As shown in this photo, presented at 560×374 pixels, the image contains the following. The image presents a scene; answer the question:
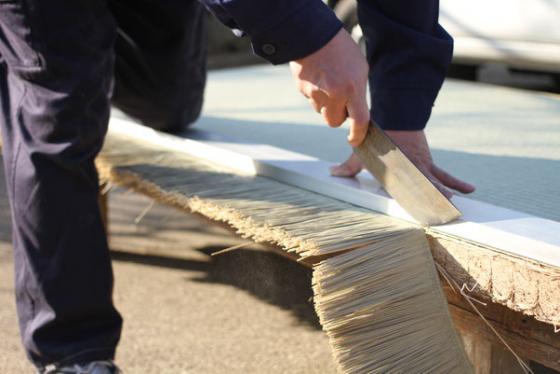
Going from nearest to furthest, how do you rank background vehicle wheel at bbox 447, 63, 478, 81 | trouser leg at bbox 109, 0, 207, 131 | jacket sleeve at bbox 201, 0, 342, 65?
1. jacket sleeve at bbox 201, 0, 342, 65
2. trouser leg at bbox 109, 0, 207, 131
3. background vehicle wheel at bbox 447, 63, 478, 81

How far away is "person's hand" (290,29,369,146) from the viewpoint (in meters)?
0.99

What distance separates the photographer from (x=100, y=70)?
3.96 ft

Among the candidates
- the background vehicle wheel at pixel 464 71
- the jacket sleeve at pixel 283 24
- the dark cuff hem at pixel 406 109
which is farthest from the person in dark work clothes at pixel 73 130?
the background vehicle wheel at pixel 464 71

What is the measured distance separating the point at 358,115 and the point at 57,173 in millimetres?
423

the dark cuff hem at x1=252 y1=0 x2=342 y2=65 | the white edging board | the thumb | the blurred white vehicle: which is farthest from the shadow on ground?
the blurred white vehicle

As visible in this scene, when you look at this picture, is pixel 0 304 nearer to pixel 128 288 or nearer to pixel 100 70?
pixel 128 288

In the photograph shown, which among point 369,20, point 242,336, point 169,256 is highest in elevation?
point 369,20

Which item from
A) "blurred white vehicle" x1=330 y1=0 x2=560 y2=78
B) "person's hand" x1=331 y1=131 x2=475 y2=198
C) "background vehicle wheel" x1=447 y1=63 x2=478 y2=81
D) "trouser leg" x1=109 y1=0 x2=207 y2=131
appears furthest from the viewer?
"background vehicle wheel" x1=447 y1=63 x2=478 y2=81

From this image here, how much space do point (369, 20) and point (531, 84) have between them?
199 centimetres

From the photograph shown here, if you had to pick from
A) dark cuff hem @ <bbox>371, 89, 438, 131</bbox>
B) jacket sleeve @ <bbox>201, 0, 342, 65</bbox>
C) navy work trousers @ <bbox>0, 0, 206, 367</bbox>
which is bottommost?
navy work trousers @ <bbox>0, 0, 206, 367</bbox>

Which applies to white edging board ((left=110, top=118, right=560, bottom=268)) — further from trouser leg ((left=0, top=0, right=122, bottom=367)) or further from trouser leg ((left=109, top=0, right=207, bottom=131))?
trouser leg ((left=0, top=0, right=122, bottom=367))

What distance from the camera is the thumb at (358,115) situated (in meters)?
1.02

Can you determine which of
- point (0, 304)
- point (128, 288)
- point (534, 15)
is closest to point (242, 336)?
point (128, 288)

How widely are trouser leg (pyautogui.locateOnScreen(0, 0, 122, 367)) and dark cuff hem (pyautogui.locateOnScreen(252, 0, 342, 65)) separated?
30cm
